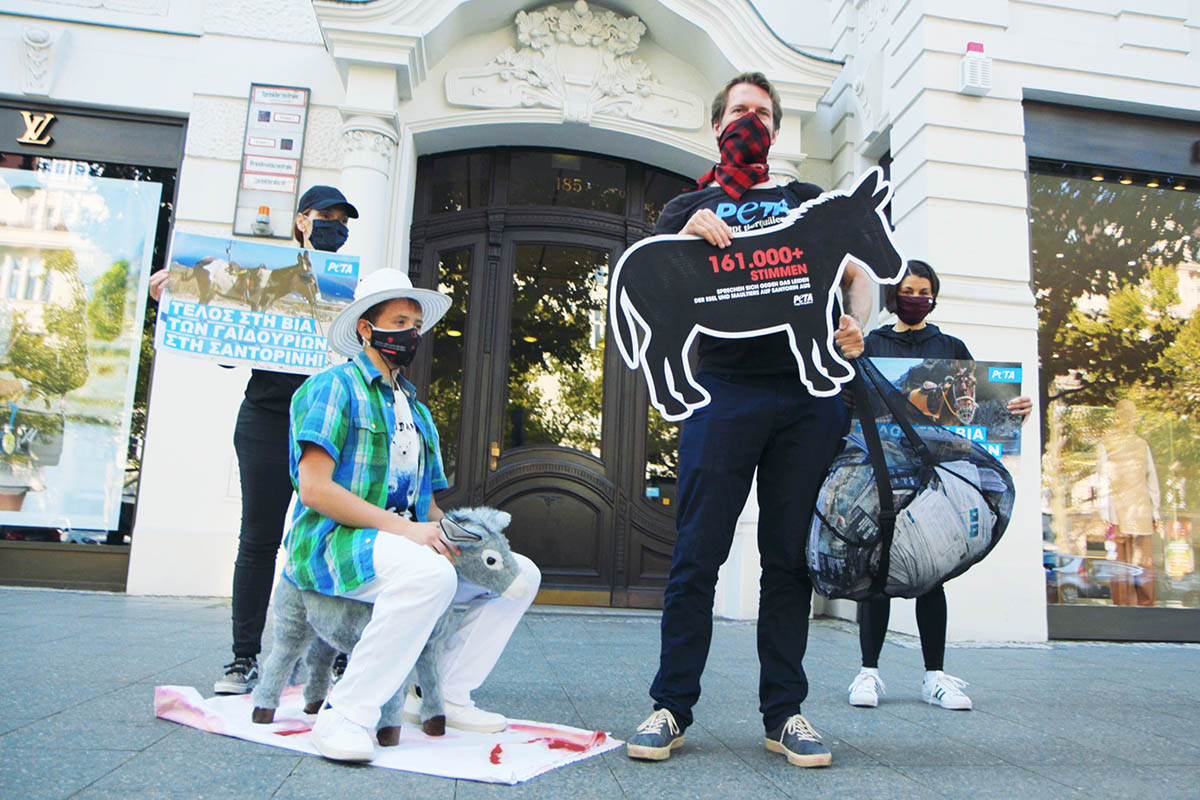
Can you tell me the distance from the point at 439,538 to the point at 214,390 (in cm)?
478

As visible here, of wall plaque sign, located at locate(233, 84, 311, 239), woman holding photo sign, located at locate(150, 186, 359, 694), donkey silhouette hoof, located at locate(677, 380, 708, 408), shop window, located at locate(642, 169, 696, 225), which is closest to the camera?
donkey silhouette hoof, located at locate(677, 380, 708, 408)

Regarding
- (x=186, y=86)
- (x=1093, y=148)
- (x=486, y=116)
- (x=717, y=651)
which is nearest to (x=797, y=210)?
(x=717, y=651)

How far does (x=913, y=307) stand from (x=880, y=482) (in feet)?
4.58

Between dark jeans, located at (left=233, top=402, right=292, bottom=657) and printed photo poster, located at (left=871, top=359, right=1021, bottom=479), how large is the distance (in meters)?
2.30

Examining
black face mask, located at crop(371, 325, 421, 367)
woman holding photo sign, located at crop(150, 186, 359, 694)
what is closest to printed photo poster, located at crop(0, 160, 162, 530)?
woman holding photo sign, located at crop(150, 186, 359, 694)

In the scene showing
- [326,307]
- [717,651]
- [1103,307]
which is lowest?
[717,651]

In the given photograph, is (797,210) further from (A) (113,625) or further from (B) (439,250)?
(B) (439,250)

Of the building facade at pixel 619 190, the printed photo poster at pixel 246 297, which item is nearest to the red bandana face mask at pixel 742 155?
the printed photo poster at pixel 246 297

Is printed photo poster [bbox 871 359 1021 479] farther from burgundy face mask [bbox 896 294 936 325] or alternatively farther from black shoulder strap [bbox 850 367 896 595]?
burgundy face mask [bbox 896 294 936 325]

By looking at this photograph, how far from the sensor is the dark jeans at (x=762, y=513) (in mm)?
2594

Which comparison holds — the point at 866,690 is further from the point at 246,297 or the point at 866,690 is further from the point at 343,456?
the point at 246,297

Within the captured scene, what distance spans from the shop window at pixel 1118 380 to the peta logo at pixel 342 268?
538cm

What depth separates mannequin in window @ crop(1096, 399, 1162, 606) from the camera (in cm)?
653

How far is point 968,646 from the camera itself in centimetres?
554
